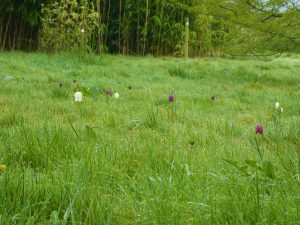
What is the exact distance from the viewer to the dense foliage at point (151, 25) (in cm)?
599

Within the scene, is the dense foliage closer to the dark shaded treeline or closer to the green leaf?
the dark shaded treeline

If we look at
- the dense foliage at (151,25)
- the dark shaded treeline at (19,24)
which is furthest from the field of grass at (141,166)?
the dark shaded treeline at (19,24)

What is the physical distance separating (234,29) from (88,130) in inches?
212

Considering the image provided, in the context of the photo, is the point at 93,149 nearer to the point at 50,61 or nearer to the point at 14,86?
the point at 14,86

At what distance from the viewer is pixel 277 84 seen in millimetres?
5836

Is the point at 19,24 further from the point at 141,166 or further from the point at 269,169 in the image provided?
the point at 269,169

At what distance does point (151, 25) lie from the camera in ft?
38.1

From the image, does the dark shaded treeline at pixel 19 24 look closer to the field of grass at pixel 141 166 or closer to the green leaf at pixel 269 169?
the field of grass at pixel 141 166

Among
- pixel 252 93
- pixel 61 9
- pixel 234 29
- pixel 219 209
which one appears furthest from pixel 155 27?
pixel 219 209

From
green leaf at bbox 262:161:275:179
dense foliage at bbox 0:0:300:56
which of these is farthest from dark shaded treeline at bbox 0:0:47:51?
green leaf at bbox 262:161:275:179

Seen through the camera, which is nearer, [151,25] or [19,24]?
[19,24]

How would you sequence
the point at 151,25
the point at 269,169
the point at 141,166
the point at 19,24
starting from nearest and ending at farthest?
the point at 269,169
the point at 141,166
the point at 19,24
the point at 151,25

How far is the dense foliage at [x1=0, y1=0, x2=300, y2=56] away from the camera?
19.6 feet

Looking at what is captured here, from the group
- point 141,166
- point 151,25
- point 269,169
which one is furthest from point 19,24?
point 269,169
